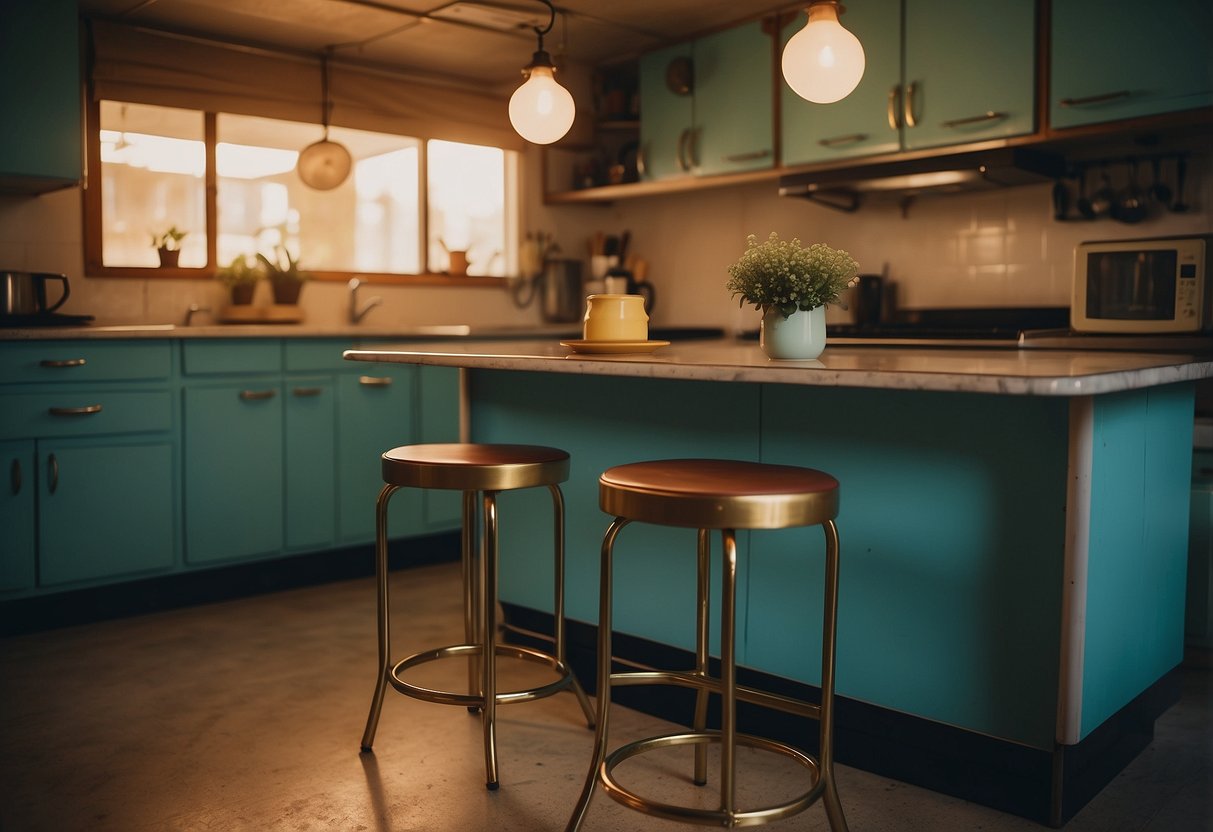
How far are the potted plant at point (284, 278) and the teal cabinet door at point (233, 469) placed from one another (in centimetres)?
72

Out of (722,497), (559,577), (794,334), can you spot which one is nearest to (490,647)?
(559,577)

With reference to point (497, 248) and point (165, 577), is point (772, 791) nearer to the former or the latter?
point (165, 577)

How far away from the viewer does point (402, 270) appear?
5.21 meters

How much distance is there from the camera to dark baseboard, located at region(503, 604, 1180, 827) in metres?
1.98

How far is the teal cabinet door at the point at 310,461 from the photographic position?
398cm

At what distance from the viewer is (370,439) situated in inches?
165

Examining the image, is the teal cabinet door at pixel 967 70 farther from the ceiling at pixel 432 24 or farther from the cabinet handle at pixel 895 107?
the ceiling at pixel 432 24

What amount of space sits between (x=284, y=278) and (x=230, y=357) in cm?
78

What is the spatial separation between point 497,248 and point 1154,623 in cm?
399

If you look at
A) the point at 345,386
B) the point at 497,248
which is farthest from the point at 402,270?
the point at 345,386

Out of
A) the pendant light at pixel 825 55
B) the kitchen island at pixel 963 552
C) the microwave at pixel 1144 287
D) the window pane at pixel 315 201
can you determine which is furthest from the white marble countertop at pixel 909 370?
the window pane at pixel 315 201

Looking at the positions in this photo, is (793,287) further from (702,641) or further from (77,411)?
(77,411)

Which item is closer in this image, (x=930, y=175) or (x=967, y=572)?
(x=967, y=572)

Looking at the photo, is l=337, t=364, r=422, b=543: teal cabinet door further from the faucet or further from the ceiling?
the ceiling
